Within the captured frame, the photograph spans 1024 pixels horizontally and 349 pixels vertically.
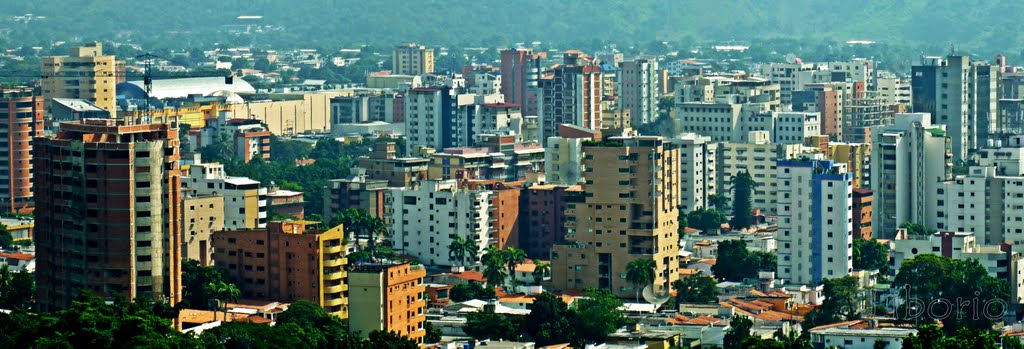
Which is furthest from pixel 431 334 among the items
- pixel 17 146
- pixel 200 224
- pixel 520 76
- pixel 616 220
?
pixel 520 76

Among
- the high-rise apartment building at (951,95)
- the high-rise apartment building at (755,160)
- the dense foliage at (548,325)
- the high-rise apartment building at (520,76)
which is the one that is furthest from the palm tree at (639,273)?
the high-rise apartment building at (520,76)

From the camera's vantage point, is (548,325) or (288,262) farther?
(288,262)

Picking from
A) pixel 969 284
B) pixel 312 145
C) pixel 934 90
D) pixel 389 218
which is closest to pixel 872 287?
pixel 969 284

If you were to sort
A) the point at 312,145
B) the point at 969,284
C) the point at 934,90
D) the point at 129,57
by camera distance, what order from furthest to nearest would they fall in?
the point at 129,57 < the point at 312,145 < the point at 934,90 < the point at 969,284

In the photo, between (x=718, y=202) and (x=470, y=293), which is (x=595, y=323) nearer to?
(x=470, y=293)

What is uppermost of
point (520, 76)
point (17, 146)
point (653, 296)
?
point (520, 76)

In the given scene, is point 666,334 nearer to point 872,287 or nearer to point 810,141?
point 872,287
